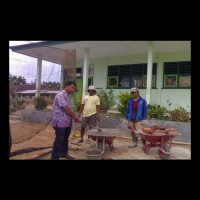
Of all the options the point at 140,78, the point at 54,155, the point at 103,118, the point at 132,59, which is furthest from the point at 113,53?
the point at 54,155

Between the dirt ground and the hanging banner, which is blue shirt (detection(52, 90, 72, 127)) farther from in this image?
the hanging banner

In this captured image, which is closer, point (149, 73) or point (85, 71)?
point (149, 73)

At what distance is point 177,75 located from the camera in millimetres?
7449

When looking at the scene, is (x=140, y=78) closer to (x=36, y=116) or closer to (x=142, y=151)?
(x=142, y=151)

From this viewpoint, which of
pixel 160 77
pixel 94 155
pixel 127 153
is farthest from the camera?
pixel 160 77

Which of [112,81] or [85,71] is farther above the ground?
[85,71]

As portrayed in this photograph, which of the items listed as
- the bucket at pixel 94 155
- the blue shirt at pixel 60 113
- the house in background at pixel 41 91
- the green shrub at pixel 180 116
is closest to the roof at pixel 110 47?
the house in background at pixel 41 91

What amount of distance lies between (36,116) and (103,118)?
10.9 feet

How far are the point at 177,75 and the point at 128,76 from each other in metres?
2.33

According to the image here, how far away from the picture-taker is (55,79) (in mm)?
4812

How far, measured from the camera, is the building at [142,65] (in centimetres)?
686

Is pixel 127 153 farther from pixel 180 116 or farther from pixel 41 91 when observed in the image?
pixel 41 91

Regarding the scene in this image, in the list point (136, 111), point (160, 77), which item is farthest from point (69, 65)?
point (160, 77)

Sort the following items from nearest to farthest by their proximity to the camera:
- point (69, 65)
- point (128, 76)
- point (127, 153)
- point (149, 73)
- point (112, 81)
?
point (127, 153) → point (69, 65) → point (149, 73) → point (128, 76) → point (112, 81)
